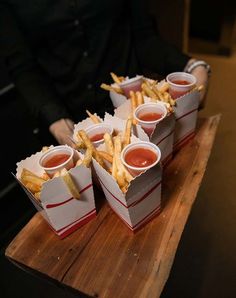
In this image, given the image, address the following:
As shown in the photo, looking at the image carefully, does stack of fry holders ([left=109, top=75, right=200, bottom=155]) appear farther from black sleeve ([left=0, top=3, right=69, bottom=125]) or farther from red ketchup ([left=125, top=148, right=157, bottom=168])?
black sleeve ([left=0, top=3, right=69, bottom=125])

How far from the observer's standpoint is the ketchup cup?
2.75 feet

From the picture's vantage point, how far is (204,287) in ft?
5.10

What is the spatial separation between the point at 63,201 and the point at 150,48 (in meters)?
0.99

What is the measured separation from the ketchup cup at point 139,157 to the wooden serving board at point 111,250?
8.5 inches

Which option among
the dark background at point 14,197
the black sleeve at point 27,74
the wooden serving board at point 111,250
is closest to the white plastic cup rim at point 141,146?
the wooden serving board at point 111,250

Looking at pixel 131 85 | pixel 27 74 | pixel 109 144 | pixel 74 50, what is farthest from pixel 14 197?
pixel 109 144

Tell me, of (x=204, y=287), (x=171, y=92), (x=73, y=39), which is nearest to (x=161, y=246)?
(x=171, y=92)

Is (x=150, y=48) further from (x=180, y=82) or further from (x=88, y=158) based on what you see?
(x=88, y=158)

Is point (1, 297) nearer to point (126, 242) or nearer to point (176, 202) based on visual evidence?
point (126, 242)

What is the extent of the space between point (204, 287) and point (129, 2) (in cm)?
146

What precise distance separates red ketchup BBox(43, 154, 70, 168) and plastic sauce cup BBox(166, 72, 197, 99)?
48cm

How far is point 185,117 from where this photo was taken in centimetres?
115

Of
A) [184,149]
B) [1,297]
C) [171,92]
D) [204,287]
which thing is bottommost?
[204,287]

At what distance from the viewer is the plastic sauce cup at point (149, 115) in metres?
0.99
